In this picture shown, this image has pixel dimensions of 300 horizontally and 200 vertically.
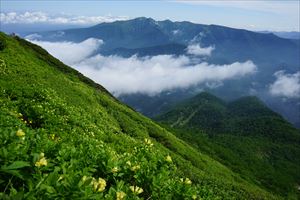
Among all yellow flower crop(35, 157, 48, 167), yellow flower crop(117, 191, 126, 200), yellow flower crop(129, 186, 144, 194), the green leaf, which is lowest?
yellow flower crop(129, 186, 144, 194)

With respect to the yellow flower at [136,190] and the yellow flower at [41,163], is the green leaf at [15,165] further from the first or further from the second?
the yellow flower at [136,190]

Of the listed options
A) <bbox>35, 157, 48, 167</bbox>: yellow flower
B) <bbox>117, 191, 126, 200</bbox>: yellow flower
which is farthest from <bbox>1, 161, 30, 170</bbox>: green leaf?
<bbox>117, 191, 126, 200</bbox>: yellow flower

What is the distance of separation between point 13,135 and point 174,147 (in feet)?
166

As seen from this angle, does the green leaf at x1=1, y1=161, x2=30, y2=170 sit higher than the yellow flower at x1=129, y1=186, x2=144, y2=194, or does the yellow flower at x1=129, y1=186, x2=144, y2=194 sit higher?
the green leaf at x1=1, y1=161, x2=30, y2=170

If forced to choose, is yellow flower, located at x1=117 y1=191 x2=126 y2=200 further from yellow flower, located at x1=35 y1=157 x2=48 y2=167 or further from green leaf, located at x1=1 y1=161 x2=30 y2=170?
green leaf, located at x1=1 y1=161 x2=30 y2=170

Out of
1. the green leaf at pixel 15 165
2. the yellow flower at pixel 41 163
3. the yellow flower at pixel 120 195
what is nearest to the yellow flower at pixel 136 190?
A: the yellow flower at pixel 120 195

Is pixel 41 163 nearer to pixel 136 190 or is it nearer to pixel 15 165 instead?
pixel 15 165

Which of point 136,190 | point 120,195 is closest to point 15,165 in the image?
point 120,195

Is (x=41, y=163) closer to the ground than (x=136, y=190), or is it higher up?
higher up

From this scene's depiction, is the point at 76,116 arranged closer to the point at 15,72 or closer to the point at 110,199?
the point at 15,72

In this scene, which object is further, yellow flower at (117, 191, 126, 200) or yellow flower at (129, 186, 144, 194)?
yellow flower at (129, 186, 144, 194)

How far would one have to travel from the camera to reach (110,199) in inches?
317

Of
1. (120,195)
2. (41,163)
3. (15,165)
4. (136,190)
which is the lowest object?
(136,190)

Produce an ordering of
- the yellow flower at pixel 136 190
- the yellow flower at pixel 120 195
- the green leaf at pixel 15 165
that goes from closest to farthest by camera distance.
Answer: the green leaf at pixel 15 165
the yellow flower at pixel 120 195
the yellow flower at pixel 136 190
